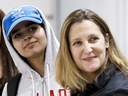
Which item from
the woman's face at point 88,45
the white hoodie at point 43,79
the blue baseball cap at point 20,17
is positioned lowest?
the white hoodie at point 43,79

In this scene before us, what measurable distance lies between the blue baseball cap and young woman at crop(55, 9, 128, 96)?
335 millimetres

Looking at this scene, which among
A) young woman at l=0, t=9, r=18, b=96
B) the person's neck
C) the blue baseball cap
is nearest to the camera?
the blue baseball cap

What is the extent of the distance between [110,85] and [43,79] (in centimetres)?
56

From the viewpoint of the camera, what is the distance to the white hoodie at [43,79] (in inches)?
47.5

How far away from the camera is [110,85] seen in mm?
779

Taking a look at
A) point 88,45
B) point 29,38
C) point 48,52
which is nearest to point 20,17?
point 29,38

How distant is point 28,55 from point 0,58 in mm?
438

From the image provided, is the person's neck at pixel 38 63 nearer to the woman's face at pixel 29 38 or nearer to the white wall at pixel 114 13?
the woman's face at pixel 29 38

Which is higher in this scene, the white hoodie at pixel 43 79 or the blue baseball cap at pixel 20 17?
the blue baseball cap at pixel 20 17

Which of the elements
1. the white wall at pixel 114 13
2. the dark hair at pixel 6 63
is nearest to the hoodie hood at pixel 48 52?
the dark hair at pixel 6 63

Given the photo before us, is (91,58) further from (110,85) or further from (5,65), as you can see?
(5,65)

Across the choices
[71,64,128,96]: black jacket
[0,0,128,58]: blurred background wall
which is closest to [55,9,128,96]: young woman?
[71,64,128,96]: black jacket

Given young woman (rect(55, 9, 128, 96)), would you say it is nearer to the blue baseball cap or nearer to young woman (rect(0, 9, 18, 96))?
the blue baseball cap

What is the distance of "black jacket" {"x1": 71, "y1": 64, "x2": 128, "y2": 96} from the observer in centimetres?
74
